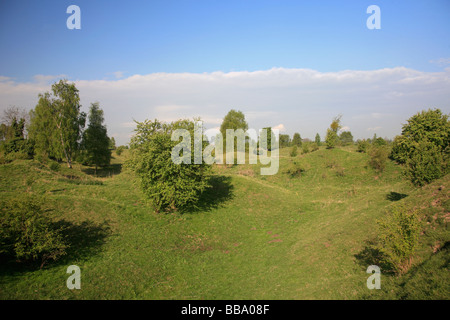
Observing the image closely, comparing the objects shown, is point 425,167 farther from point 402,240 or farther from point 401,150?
point 401,150

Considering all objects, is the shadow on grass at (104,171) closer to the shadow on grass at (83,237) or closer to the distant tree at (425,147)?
the shadow on grass at (83,237)

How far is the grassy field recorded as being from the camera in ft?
37.8

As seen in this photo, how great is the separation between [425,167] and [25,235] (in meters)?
28.8

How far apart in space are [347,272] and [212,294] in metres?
7.76

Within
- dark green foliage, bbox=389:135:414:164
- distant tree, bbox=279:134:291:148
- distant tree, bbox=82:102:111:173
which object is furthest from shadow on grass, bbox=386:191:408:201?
distant tree, bbox=279:134:291:148

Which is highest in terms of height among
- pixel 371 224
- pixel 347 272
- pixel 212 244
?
pixel 371 224

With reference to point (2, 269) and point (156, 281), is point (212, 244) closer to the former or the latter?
point (156, 281)

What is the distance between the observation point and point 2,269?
12.2 meters

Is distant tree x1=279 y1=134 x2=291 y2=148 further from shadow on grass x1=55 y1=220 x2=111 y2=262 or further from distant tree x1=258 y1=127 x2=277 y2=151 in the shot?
shadow on grass x1=55 y1=220 x2=111 y2=262

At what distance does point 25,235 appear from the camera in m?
12.9

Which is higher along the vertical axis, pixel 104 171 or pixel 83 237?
pixel 104 171

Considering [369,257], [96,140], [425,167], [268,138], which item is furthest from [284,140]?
[369,257]

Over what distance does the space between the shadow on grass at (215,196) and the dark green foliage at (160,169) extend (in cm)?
174
